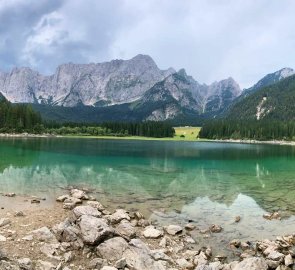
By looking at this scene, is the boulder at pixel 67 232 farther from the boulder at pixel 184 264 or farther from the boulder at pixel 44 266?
the boulder at pixel 184 264

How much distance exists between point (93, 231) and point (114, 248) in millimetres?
2145

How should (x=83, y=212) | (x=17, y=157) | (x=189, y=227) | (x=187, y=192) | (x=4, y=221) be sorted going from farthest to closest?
1. (x=17, y=157)
2. (x=187, y=192)
3. (x=189, y=227)
4. (x=83, y=212)
5. (x=4, y=221)

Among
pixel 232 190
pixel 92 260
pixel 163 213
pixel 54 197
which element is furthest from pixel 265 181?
pixel 92 260

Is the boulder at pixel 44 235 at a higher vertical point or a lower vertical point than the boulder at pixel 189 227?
higher

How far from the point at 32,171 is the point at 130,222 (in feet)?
121

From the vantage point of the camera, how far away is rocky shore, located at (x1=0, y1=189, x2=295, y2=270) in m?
19.9

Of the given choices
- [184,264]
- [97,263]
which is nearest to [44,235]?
[97,263]

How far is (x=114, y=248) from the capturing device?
69.2 ft

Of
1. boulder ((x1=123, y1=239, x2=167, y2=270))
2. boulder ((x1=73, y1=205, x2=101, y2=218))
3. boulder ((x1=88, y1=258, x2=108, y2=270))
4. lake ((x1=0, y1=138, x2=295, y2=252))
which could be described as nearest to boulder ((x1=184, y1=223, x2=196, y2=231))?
lake ((x1=0, y1=138, x2=295, y2=252))

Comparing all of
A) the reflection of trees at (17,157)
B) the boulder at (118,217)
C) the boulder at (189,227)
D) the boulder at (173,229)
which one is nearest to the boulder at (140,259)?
the boulder at (173,229)

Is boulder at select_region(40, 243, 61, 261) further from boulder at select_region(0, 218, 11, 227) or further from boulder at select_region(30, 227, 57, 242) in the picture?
boulder at select_region(0, 218, 11, 227)

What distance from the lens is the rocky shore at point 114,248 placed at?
19.9 metres

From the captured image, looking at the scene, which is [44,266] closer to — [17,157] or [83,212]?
[83,212]

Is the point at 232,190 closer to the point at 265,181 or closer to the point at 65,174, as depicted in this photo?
the point at 265,181
